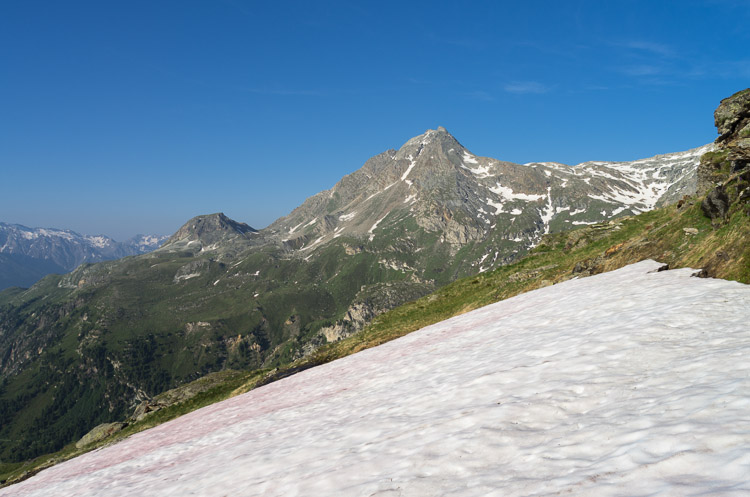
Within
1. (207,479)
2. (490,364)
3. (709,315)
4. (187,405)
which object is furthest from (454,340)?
(187,405)

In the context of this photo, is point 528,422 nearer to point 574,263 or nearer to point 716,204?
point 716,204

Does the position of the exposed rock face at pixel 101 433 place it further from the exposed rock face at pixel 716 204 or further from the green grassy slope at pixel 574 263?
the exposed rock face at pixel 716 204

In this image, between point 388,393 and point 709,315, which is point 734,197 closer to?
point 709,315

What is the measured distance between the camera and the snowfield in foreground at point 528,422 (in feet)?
18.9

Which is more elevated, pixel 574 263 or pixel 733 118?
pixel 733 118

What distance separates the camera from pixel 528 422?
8.09 meters

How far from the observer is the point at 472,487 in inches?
246

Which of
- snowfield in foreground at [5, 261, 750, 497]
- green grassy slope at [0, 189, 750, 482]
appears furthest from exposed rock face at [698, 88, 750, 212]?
snowfield in foreground at [5, 261, 750, 497]

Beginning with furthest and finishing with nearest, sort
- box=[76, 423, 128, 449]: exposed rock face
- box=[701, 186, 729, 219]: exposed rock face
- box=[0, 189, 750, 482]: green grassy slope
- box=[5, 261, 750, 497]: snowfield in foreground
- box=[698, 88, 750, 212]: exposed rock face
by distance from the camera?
1. box=[76, 423, 128, 449]: exposed rock face
2. box=[701, 186, 729, 219]: exposed rock face
3. box=[698, 88, 750, 212]: exposed rock face
4. box=[0, 189, 750, 482]: green grassy slope
5. box=[5, 261, 750, 497]: snowfield in foreground

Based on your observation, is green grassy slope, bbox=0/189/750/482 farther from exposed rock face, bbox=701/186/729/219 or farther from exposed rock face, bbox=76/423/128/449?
exposed rock face, bbox=76/423/128/449

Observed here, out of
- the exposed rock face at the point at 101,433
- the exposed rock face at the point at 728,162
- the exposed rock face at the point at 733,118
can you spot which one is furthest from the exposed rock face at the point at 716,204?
the exposed rock face at the point at 101,433

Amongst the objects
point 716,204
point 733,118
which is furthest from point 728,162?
point 716,204

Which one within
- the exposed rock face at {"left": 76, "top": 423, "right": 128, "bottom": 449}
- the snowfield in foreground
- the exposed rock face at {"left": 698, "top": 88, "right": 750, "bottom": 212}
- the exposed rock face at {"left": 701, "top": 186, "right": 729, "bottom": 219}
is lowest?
the exposed rock face at {"left": 76, "top": 423, "right": 128, "bottom": 449}

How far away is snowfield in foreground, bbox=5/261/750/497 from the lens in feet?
18.9
